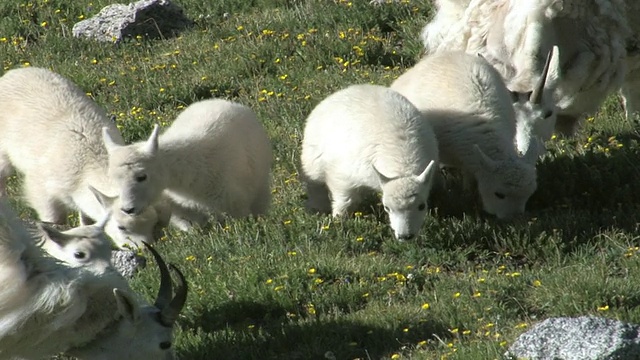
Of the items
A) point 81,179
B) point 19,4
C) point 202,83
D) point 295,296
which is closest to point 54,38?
point 19,4

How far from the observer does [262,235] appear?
985 cm

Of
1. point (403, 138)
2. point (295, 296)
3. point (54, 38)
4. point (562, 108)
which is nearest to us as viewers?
point (295, 296)

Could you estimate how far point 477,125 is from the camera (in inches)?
411

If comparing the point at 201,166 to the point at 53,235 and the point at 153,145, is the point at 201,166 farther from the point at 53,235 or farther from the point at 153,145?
the point at 53,235

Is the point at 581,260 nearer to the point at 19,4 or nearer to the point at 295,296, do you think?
the point at 295,296

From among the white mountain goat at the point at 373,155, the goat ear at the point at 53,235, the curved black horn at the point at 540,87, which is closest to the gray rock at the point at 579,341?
the white mountain goat at the point at 373,155

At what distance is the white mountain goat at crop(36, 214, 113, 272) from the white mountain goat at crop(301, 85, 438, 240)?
7.34 ft

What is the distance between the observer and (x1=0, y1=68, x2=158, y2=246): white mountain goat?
1070 centimetres

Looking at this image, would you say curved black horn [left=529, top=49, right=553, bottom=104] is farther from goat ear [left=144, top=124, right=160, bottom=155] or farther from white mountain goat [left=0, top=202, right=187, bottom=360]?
white mountain goat [left=0, top=202, right=187, bottom=360]

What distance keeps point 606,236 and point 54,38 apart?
28.0 feet

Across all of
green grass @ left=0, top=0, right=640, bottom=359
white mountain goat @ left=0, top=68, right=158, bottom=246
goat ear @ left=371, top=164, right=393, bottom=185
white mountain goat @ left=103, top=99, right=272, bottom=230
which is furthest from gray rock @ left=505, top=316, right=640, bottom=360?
white mountain goat @ left=0, top=68, right=158, bottom=246

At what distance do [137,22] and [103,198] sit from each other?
18.7ft

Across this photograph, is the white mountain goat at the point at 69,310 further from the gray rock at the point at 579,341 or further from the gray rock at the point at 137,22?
the gray rock at the point at 137,22

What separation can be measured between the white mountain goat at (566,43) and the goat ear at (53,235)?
503 cm
